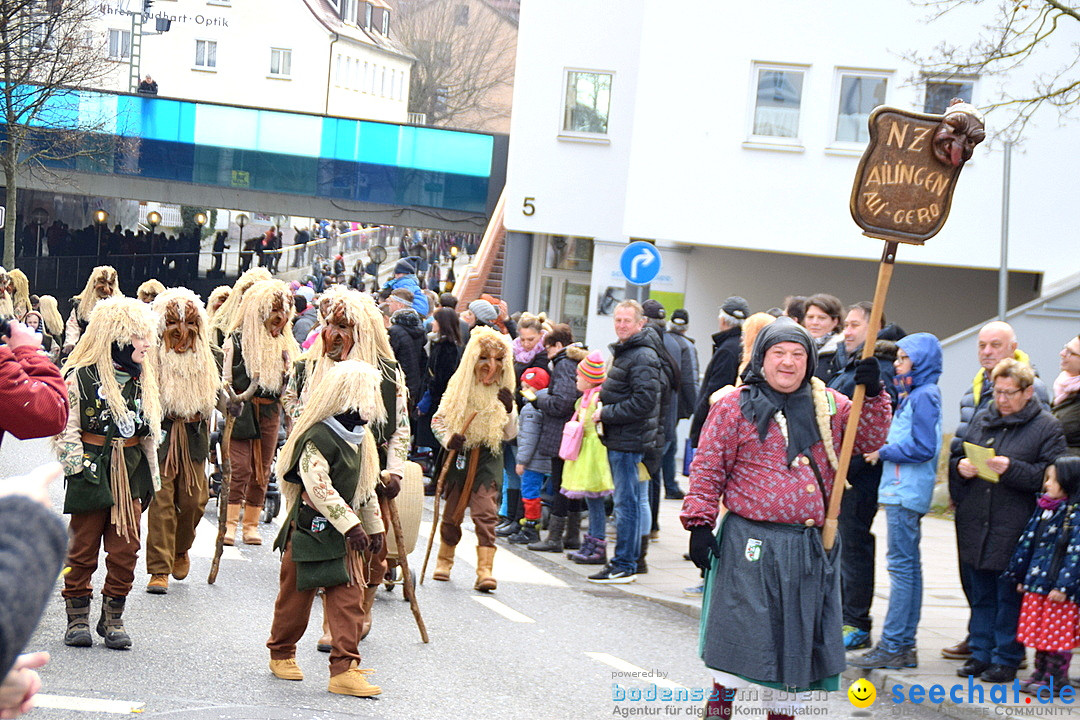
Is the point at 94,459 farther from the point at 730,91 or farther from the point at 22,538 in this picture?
the point at 730,91

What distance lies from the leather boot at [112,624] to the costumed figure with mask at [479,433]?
2.80m

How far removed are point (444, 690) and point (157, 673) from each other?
4.85ft

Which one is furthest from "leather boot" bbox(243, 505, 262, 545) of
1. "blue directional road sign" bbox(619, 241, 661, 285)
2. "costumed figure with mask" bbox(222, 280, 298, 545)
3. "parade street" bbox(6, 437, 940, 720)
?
"blue directional road sign" bbox(619, 241, 661, 285)

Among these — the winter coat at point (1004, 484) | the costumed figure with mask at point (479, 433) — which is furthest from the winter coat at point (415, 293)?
the winter coat at point (1004, 484)

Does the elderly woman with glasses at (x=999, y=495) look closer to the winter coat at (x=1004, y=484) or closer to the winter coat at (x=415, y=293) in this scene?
the winter coat at (x=1004, y=484)

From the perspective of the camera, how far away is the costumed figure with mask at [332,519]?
243 inches

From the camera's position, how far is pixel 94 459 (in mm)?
6758

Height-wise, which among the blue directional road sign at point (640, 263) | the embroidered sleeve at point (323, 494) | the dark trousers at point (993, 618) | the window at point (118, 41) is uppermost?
the window at point (118, 41)

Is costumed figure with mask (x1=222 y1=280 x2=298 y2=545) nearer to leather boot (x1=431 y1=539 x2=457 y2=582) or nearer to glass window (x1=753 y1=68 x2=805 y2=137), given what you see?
leather boot (x1=431 y1=539 x2=457 y2=582)

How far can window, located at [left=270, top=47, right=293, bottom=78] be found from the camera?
62.0m

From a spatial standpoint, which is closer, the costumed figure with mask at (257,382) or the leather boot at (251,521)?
the costumed figure with mask at (257,382)

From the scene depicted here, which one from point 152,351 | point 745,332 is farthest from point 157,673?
point 745,332

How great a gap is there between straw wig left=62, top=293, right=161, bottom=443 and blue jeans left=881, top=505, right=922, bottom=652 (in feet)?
14.1

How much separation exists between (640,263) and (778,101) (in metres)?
6.90
